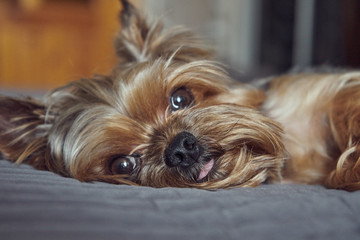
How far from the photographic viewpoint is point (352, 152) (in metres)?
1.80

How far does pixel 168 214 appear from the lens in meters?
1.05

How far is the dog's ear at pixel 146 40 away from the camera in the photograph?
88.6 inches

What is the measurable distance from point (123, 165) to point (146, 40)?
0.77 metres

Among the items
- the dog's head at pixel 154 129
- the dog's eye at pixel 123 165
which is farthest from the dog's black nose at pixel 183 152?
the dog's eye at pixel 123 165

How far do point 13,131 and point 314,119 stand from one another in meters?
1.51

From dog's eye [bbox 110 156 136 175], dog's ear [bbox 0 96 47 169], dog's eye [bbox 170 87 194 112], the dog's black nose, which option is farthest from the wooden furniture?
the dog's black nose

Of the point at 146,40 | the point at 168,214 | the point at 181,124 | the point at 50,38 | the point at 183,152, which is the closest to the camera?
the point at 168,214

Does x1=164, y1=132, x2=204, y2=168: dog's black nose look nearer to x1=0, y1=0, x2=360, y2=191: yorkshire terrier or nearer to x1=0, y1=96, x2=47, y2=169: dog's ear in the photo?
x1=0, y1=0, x2=360, y2=191: yorkshire terrier

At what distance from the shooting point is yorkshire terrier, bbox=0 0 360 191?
65.8 inches

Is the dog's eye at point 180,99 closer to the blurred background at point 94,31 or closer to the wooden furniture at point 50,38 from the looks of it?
the blurred background at point 94,31

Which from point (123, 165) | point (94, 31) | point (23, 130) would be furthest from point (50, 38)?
point (123, 165)

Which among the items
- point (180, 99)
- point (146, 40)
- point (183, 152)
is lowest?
point (183, 152)

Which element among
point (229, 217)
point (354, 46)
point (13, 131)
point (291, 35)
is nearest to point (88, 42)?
point (291, 35)

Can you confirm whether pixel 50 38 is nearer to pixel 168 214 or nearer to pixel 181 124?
pixel 181 124
